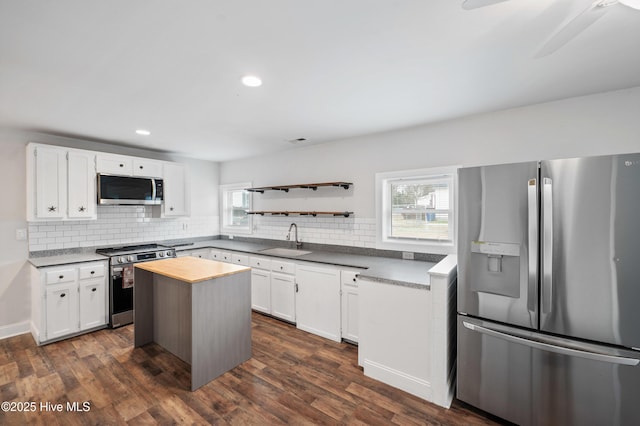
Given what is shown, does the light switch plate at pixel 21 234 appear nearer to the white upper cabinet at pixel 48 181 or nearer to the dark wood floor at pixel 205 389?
the white upper cabinet at pixel 48 181

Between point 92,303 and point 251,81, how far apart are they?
3.33 meters

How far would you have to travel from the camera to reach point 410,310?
91.0 inches

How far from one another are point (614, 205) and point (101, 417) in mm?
3640

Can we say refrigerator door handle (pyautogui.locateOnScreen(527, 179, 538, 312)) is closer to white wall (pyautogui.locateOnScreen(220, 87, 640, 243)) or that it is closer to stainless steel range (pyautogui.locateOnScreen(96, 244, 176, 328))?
white wall (pyautogui.locateOnScreen(220, 87, 640, 243))

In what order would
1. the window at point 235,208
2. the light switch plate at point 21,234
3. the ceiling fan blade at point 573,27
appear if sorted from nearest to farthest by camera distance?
the ceiling fan blade at point 573,27 → the light switch plate at point 21,234 → the window at point 235,208

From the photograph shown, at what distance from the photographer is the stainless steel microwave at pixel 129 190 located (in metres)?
3.75

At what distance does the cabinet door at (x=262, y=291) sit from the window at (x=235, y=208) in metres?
1.32

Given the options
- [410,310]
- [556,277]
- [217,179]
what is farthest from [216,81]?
[217,179]

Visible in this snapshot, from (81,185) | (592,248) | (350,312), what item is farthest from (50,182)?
(592,248)

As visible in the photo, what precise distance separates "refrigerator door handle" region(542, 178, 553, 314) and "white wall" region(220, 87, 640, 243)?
0.99m

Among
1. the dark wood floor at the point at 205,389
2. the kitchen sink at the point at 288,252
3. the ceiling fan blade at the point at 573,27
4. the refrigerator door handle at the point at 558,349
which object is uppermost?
the ceiling fan blade at the point at 573,27

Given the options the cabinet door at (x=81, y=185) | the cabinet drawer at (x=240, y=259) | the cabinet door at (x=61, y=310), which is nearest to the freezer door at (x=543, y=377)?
the cabinet drawer at (x=240, y=259)

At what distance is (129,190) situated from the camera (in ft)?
13.2

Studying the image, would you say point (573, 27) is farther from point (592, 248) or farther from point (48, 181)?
point (48, 181)
